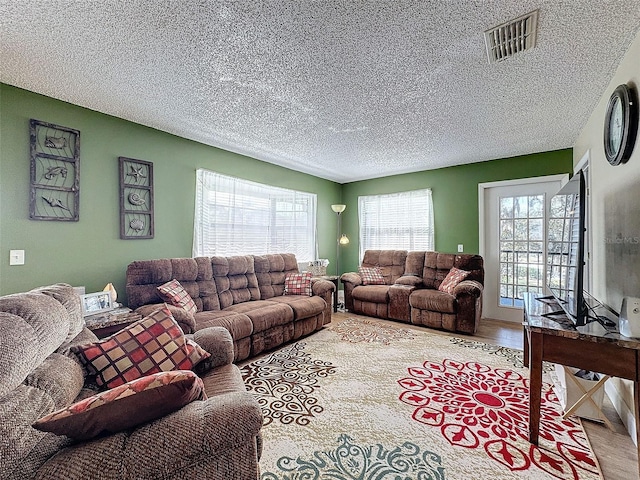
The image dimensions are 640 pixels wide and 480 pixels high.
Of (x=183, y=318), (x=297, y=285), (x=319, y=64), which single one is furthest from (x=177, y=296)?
(x=319, y=64)

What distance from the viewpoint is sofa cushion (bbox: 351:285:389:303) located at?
15.3ft

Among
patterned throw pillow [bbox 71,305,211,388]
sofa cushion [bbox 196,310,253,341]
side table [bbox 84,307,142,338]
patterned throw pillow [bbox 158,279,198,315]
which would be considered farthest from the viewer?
patterned throw pillow [bbox 158,279,198,315]

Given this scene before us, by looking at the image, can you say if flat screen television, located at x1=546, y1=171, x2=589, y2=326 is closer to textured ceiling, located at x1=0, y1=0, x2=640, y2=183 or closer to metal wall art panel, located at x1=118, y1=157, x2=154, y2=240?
textured ceiling, located at x1=0, y1=0, x2=640, y2=183

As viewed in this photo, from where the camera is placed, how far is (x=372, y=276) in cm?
518

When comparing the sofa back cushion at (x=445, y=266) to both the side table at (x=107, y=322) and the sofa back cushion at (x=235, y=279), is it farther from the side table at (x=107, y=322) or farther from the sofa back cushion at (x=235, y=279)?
the side table at (x=107, y=322)

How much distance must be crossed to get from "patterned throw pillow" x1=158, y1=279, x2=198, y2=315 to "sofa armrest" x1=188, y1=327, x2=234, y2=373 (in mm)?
1085

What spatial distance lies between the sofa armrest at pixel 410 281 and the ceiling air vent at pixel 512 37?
333cm

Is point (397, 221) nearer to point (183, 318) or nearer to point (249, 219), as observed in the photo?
point (249, 219)

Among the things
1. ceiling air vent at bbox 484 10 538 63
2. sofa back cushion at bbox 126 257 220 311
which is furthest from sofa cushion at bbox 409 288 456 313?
ceiling air vent at bbox 484 10 538 63

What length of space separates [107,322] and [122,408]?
1.61 m

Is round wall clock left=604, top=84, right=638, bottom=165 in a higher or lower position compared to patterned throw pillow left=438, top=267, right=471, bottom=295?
higher

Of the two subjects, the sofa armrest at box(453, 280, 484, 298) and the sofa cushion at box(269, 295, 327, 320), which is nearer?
the sofa cushion at box(269, 295, 327, 320)

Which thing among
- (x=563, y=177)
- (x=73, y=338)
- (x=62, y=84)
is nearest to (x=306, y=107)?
(x=62, y=84)

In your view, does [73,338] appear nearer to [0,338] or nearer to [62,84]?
[0,338]
